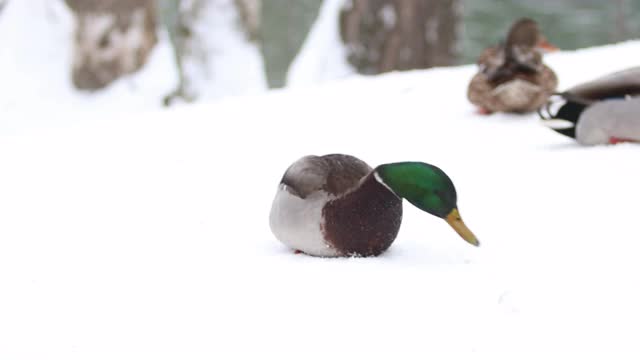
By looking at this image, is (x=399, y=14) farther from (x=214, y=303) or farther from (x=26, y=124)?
(x=214, y=303)

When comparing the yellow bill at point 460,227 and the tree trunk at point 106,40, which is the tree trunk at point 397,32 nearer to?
the tree trunk at point 106,40

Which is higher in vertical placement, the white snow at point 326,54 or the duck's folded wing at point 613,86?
the duck's folded wing at point 613,86

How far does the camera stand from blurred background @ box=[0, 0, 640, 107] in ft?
29.8

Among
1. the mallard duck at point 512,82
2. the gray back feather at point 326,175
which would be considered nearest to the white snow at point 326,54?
the mallard duck at point 512,82

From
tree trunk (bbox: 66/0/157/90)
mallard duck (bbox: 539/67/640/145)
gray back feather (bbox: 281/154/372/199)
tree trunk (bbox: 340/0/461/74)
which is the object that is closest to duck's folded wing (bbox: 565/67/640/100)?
mallard duck (bbox: 539/67/640/145)

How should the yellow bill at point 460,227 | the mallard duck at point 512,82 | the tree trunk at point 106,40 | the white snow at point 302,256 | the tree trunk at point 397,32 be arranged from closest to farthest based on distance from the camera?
the white snow at point 302,256 → the yellow bill at point 460,227 → the mallard duck at point 512,82 → the tree trunk at point 397,32 → the tree trunk at point 106,40

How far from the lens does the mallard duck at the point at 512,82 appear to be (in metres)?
5.68

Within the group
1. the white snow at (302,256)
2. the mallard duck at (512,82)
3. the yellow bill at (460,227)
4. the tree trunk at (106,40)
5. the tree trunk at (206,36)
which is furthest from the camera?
the tree trunk at (206,36)

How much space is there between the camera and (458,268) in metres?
3.03

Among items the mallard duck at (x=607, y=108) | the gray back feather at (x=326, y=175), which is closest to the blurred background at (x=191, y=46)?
the mallard duck at (x=607, y=108)

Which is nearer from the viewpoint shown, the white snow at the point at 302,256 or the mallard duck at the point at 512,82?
the white snow at the point at 302,256

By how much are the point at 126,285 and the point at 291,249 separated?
609 mm

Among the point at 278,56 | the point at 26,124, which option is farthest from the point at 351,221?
the point at 278,56

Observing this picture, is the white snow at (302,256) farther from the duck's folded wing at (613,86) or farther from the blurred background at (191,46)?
the blurred background at (191,46)
